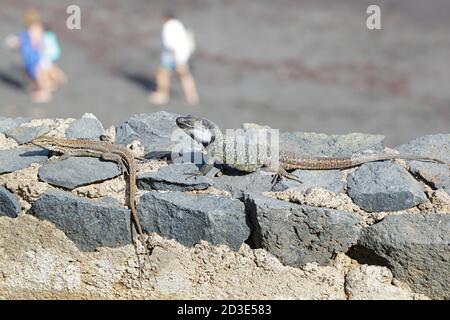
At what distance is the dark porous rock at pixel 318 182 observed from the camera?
467 centimetres

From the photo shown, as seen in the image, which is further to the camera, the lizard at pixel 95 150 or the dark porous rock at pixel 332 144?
the dark porous rock at pixel 332 144

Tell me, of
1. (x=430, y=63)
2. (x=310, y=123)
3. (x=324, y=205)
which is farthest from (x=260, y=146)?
(x=430, y=63)

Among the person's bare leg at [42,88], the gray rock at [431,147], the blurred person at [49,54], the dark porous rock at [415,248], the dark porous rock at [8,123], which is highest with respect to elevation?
the blurred person at [49,54]

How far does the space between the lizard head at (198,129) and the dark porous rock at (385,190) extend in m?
1.06

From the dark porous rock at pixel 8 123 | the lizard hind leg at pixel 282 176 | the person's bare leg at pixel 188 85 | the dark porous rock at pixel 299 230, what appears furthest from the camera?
the person's bare leg at pixel 188 85

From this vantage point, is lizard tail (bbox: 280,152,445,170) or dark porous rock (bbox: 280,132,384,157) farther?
dark porous rock (bbox: 280,132,384,157)

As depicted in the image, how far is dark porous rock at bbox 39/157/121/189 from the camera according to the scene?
4797 millimetres

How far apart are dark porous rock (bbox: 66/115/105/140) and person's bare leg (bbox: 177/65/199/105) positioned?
A: 8919 millimetres

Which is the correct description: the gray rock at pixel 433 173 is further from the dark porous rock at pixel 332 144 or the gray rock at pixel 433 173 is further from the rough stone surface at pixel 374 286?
the rough stone surface at pixel 374 286

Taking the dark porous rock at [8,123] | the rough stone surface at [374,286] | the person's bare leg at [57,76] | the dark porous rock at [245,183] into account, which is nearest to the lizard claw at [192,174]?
the dark porous rock at [245,183]

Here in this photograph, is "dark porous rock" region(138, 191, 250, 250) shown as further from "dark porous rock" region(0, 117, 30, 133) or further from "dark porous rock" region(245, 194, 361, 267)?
"dark porous rock" region(0, 117, 30, 133)

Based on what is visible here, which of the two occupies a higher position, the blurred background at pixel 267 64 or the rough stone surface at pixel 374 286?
the blurred background at pixel 267 64

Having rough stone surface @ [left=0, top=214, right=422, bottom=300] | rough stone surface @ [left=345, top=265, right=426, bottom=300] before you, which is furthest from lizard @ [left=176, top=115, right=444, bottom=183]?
rough stone surface @ [left=345, top=265, right=426, bottom=300]

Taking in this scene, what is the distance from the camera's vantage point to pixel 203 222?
14.9ft
